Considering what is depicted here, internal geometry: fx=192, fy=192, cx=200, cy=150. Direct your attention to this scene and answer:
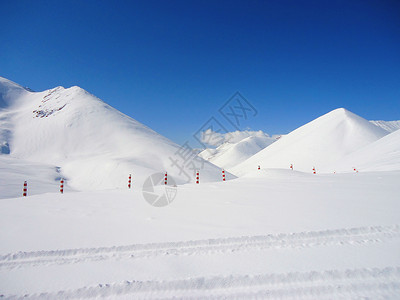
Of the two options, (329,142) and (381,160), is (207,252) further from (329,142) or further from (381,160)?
(329,142)

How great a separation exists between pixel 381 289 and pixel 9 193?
19048 millimetres

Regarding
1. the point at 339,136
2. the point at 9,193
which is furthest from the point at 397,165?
the point at 339,136

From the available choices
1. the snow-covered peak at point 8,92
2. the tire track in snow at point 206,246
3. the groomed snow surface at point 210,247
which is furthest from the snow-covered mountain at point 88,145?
the tire track in snow at point 206,246

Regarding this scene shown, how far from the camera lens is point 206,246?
3.03 metres

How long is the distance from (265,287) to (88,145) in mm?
40403

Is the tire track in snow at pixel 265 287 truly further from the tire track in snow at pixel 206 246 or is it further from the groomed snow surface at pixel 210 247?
the tire track in snow at pixel 206 246

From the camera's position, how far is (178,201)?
5934 mm

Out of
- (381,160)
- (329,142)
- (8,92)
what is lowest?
(381,160)

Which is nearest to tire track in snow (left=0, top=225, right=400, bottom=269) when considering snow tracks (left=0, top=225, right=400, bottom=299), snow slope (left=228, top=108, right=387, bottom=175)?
snow tracks (left=0, top=225, right=400, bottom=299)

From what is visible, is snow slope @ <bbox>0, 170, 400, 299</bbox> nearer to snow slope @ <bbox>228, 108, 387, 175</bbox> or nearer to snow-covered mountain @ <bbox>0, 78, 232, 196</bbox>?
snow-covered mountain @ <bbox>0, 78, 232, 196</bbox>

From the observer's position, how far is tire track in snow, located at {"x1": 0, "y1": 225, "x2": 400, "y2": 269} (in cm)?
282

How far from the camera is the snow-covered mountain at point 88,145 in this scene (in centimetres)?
2230

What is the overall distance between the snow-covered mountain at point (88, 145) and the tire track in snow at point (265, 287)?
57.8ft

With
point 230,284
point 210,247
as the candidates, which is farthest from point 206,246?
point 230,284
